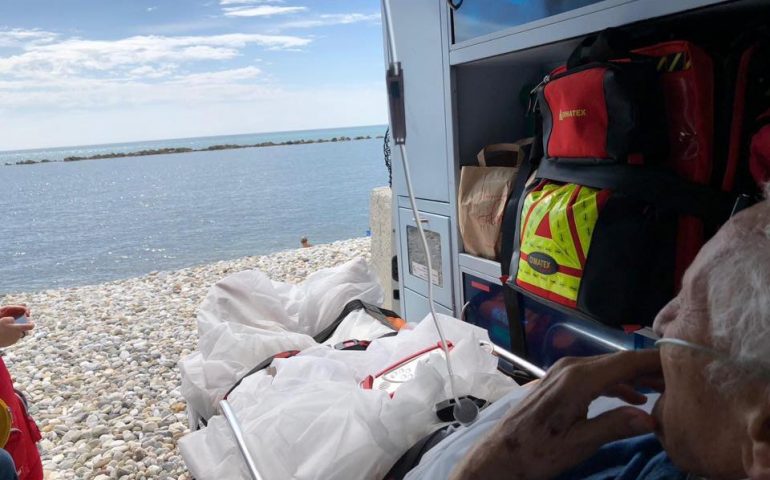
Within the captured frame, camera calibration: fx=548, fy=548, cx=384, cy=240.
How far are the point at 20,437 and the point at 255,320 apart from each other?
950 millimetres

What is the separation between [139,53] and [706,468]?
1128 inches

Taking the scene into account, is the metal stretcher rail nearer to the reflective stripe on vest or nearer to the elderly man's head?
the reflective stripe on vest

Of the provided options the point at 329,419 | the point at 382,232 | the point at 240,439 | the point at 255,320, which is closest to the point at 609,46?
the point at 329,419

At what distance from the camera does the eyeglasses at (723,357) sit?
2.37 ft

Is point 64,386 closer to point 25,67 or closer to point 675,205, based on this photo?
point 675,205

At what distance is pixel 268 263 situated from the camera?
9.95m

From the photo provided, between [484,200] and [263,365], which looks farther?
[484,200]

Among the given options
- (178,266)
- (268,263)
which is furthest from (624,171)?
(178,266)

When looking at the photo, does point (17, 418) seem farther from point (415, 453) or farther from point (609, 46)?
point (609, 46)

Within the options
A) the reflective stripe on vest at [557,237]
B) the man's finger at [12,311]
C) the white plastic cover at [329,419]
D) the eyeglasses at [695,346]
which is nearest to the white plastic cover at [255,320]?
the white plastic cover at [329,419]

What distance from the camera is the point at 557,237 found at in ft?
5.39

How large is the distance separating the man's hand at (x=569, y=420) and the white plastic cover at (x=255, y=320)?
4.42ft

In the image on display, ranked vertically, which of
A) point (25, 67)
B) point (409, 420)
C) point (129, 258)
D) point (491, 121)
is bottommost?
point (129, 258)

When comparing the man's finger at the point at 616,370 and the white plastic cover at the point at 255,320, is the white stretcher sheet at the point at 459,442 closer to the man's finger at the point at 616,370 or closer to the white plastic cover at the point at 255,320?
the man's finger at the point at 616,370
